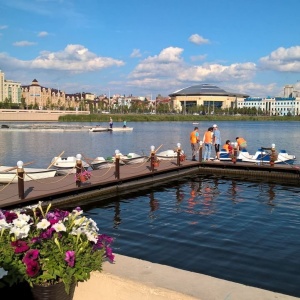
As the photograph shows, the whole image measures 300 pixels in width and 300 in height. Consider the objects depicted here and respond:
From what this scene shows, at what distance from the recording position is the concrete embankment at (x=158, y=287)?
3.64 meters

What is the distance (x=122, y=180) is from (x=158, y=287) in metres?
13.7

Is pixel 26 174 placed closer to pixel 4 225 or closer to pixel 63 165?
pixel 63 165

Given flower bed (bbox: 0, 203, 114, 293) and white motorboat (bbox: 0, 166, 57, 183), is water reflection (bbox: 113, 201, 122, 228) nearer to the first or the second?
white motorboat (bbox: 0, 166, 57, 183)

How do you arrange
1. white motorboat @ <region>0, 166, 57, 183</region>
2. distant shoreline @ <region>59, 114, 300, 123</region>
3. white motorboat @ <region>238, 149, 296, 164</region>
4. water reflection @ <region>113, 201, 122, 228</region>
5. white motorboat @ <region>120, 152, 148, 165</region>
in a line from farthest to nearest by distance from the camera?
distant shoreline @ <region>59, 114, 300, 123</region> → white motorboat @ <region>238, 149, 296, 164</region> → white motorboat @ <region>120, 152, 148, 165</region> → white motorboat @ <region>0, 166, 57, 183</region> → water reflection @ <region>113, 201, 122, 228</region>

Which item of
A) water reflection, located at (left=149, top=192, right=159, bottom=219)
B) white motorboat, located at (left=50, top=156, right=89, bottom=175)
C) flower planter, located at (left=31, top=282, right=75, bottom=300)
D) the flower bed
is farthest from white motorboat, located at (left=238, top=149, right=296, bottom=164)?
flower planter, located at (left=31, top=282, right=75, bottom=300)

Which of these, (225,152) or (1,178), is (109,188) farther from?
(225,152)

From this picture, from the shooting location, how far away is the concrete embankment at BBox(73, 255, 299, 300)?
12.0ft

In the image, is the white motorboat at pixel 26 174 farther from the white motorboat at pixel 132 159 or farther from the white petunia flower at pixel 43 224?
the white petunia flower at pixel 43 224

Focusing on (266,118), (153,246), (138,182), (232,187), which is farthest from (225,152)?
(266,118)

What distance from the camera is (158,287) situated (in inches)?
145

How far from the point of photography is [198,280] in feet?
13.1

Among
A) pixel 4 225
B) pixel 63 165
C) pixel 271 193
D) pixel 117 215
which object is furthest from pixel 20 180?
pixel 271 193

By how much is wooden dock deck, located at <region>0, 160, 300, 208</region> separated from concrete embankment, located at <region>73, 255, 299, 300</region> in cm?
887

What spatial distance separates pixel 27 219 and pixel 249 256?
6.35m
